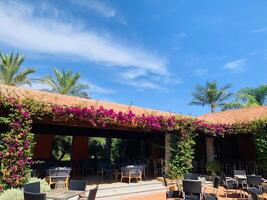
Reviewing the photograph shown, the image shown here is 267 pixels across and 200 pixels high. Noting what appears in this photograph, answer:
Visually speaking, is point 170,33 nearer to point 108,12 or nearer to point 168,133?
point 108,12

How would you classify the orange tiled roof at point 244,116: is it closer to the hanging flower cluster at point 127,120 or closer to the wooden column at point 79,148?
the hanging flower cluster at point 127,120

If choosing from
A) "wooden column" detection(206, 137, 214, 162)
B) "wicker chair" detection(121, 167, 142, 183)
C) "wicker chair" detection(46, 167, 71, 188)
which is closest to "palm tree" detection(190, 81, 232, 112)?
"wooden column" detection(206, 137, 214, 162)

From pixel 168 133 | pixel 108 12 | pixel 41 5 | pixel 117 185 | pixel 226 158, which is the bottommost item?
pixel 117 185

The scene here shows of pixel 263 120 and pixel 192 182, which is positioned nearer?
pixel 192 182

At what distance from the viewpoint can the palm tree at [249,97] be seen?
25.2 m

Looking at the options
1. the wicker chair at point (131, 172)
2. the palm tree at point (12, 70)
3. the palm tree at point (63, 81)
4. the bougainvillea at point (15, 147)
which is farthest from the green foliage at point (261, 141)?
the palm tree at point (12, 70)

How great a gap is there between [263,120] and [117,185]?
27.3ft

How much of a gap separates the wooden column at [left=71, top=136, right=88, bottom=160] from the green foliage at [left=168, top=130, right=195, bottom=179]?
26.1 ft

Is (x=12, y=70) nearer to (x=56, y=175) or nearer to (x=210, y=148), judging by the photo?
(x=56, y=175)

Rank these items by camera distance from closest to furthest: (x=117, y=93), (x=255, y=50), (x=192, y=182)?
(x=192, y=182)
(x=255, y=50)
(x=117, y=93)

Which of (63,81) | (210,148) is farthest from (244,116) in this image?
(63,81)

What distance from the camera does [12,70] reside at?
2178 centimetres

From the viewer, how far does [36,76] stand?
23.7 metres

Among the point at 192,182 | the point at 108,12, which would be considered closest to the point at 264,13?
the point at 108,12
